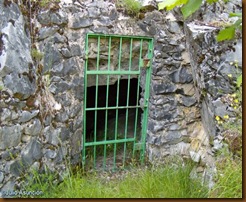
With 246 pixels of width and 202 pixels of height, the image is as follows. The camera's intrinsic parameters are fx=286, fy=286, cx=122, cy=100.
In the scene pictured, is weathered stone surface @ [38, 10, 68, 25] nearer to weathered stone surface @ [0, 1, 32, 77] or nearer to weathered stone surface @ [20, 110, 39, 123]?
weathered stone surface @ [0, 1, 32, 77]

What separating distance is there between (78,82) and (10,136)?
0.90 metres

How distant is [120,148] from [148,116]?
2.59ft

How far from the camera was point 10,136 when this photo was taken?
2.48m

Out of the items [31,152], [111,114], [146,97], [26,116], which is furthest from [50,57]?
[111,114]

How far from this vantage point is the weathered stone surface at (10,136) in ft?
7.98

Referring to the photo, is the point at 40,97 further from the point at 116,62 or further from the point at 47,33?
the point at 116,62

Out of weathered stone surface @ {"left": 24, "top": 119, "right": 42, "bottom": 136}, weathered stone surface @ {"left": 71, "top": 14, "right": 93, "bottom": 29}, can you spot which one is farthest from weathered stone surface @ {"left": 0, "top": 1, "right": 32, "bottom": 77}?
weathered stone surface @ {"left": 71, "top": 14, "right": 93, "bottom": 29}

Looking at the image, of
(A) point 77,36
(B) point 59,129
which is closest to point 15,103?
(B) point 59,129

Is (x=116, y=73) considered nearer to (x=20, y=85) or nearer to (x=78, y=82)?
(x=78, y=82)

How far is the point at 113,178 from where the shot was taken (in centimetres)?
327

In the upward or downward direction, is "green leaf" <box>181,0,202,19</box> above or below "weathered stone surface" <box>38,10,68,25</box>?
below

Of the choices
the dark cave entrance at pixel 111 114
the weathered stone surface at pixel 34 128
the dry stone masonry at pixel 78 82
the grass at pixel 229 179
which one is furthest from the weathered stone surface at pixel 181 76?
Answer: the weathered stone surface at pixel 34 128

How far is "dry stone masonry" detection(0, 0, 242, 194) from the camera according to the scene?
248 cm

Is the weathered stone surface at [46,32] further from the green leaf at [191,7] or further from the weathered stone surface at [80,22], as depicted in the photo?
the green leaf at [191,7]
